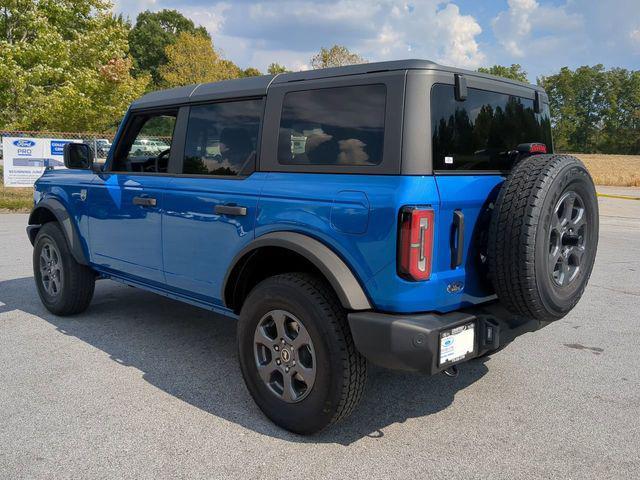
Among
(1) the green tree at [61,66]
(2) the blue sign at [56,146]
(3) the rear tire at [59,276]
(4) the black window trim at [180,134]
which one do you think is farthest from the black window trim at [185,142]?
(1) the green tree at [61,66]

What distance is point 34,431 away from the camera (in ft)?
10.2

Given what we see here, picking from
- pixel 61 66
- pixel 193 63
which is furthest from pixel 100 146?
pixel 193 63

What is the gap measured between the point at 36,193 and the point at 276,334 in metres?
3.39

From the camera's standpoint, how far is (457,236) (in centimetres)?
281

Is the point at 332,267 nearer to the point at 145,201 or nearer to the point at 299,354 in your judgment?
the point at 299,354

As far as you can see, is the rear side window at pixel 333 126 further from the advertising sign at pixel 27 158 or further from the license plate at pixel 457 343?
the advertising sign at pixel 27 158

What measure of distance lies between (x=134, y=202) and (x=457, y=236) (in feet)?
8.04

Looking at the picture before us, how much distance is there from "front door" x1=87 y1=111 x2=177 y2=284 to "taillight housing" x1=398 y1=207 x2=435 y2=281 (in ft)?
6.44

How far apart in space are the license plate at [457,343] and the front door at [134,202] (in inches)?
86.1

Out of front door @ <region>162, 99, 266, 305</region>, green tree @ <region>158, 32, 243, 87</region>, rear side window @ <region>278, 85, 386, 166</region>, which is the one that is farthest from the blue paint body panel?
green tree @ <region>158, 32, 243, 87</region>

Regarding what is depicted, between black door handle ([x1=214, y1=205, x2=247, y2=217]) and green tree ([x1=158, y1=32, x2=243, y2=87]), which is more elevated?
green tree ([x1=158, y1=32, x2=243, y2=87])

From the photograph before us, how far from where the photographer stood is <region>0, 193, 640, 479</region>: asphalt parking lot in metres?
2.80

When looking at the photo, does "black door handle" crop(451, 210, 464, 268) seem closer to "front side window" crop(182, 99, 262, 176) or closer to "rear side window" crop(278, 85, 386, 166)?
"rear side window" crop(278, 85, 386, 166)

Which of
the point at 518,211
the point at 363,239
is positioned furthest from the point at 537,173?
the point at 363,239
